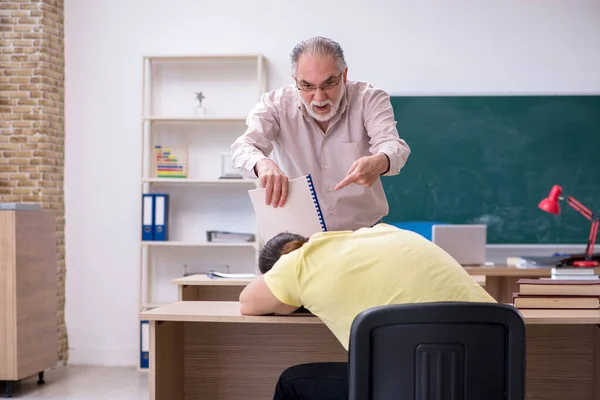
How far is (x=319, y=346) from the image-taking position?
2701 millimetres

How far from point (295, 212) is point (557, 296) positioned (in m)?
0.83

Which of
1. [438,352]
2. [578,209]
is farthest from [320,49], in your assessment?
[578,209]

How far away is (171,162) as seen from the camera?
5.53 m

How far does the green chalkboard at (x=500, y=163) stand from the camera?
212 inches

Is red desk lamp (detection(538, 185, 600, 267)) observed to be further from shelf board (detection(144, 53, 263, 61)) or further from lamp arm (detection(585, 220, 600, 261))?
shelf board (detection(144, 53, 263, 61))

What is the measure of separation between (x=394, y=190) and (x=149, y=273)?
6.23 ft

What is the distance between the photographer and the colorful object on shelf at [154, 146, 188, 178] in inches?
217

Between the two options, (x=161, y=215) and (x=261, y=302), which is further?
(x=161, y=215)

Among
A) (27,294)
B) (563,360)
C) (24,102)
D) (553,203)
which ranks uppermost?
(24,102)

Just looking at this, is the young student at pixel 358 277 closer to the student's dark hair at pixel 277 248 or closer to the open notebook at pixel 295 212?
the student's dark hair at pixel 277 248

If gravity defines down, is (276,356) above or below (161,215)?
below

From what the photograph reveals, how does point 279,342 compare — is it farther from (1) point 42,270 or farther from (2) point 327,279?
(1) point 42,270

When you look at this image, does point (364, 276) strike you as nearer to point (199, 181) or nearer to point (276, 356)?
point (276, 356)

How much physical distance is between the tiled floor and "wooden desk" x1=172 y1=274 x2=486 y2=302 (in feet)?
3.80
